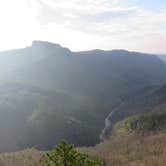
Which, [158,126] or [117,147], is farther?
[158,126]

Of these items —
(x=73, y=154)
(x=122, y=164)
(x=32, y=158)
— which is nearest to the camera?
(x=73, y=154)

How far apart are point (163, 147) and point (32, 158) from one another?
49.6 meters

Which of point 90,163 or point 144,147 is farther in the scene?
point 144,147

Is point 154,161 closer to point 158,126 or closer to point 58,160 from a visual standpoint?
point 158,126

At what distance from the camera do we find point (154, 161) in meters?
118

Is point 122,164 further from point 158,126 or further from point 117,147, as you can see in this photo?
point 158,126

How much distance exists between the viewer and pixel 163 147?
141 metres

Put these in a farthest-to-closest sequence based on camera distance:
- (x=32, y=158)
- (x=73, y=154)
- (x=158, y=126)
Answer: (x=158, y=126) → (x=32, y=158) → (x=73, y=154)

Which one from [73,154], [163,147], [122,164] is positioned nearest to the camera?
[73,154]

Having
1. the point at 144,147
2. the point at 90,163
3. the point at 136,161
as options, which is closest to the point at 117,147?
the point at 144,147

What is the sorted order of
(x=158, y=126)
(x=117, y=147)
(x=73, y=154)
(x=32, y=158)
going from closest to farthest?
(x=73, y=154) → (x=32, y=158) → (x=117, y=147) → (x=158, y=126)

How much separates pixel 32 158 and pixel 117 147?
38690 millimetres

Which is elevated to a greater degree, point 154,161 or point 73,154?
point 73,154

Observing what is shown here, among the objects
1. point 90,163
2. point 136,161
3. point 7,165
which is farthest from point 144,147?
point 90,163
